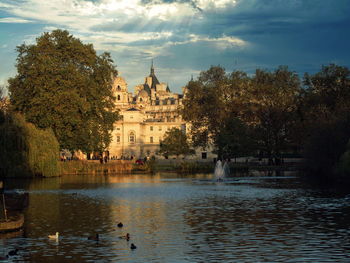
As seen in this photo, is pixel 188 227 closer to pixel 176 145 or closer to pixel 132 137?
pixel 176 145

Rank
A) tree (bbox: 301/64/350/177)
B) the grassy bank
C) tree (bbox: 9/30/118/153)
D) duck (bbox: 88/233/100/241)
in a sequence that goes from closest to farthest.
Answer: duck (bbox: 88/233/100/241), tree (bbox: 301/64/350/177), tree (bbox: 9/30/118/153), the grassy bank

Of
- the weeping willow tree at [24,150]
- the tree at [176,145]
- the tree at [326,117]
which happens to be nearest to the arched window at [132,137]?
the tree at [176,145]

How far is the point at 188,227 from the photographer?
79.8ft

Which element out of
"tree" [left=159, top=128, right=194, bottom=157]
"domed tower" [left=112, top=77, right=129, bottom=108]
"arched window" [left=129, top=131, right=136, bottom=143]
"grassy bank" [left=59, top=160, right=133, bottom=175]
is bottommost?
"grassy bank" [left=59, top=160, right=133, bottom=175]

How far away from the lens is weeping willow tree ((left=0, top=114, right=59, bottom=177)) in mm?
55000

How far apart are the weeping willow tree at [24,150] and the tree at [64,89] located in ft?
20.2

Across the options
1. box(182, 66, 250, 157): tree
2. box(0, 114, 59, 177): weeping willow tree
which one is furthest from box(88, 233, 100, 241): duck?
box(182, 66, 250, 157): tree

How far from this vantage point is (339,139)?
56.1m

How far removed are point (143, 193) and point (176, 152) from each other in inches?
3160

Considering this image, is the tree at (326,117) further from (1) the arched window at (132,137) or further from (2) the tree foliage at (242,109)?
(1) the arched window at (132,137)

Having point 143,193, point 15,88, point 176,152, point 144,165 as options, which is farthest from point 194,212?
point 176,152

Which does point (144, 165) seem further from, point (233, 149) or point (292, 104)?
point (292, 104)

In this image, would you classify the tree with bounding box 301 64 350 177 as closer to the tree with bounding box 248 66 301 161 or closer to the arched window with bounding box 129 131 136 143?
the tree with bounding box 248 66 301 161

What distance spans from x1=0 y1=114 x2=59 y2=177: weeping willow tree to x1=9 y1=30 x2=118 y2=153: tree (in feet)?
20.2
